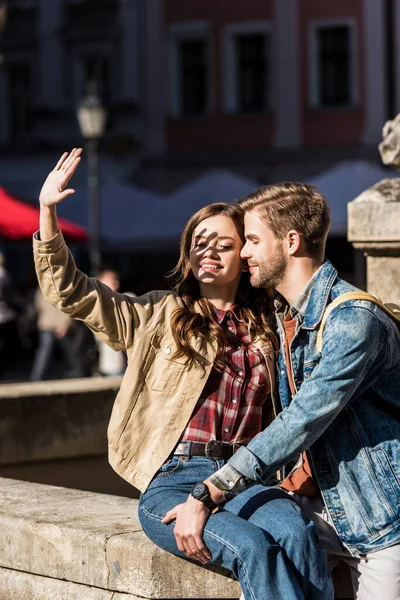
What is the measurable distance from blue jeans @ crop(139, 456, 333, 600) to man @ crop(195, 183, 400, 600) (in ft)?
0.34

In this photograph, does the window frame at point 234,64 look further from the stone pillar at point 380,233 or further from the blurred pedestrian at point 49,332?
the stone pillar at point 380,233

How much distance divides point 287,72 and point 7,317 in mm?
14990

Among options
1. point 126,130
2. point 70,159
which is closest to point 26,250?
point 126,130

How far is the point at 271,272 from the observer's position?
3.96 meters

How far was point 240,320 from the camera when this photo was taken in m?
4.35

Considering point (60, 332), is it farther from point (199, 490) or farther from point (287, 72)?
point (287, 72)

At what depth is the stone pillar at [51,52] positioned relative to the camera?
31453 millimetres

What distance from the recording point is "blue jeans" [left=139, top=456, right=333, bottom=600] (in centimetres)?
364

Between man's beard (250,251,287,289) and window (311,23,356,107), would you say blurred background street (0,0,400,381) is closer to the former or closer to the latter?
window (311,23,356,107)

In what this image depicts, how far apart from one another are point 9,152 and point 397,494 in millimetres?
28535

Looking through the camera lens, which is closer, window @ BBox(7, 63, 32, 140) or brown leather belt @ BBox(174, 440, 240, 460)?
brown leather belt @ BBox(174, 440, 240, 460)

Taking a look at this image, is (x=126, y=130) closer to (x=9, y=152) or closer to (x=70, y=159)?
(x=9, y=152)

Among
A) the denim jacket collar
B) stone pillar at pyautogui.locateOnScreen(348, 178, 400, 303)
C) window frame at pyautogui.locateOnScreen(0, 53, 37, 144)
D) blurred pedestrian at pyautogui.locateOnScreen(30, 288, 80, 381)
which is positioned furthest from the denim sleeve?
window frame at pyautogui.locateOnScreen(0, 53, 37, 144)

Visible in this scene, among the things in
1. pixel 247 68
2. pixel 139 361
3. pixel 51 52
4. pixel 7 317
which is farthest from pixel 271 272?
pixel 51 52
